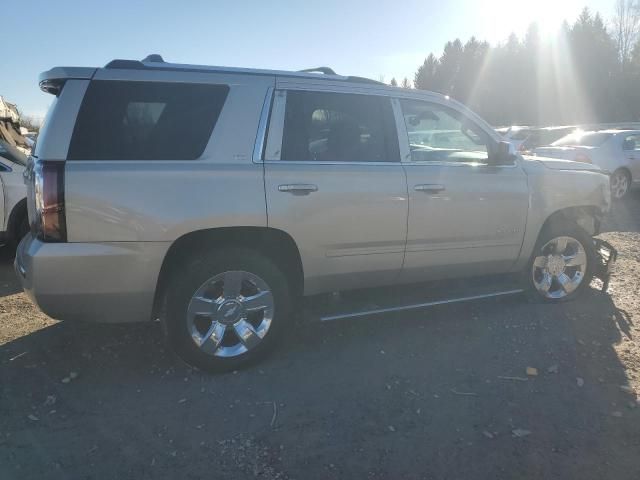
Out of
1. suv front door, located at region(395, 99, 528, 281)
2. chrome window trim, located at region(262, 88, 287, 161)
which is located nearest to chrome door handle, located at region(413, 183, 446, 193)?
suv front door, located at region(395, 99, 528, 281)

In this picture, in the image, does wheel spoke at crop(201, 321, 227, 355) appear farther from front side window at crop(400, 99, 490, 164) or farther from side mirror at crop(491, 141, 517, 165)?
side mirror at crop(491, 141, 517, 165)

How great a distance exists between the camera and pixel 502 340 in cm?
414

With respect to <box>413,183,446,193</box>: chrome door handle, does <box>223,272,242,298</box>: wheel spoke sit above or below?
below

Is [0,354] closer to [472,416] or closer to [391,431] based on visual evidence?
[391,431]

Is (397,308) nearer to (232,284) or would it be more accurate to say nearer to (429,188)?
(429,188)

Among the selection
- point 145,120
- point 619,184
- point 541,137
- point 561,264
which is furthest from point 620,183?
point 145,120

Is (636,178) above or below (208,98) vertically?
below

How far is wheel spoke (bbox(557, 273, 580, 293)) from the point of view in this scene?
4.92 m

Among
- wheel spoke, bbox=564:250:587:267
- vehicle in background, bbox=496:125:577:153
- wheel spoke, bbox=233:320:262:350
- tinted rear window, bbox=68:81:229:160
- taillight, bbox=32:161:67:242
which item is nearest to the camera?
taillight, bbox=32:161:67:242

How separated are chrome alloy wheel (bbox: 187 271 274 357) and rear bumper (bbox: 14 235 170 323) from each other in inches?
12.8

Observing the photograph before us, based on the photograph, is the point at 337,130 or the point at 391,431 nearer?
the point at 391,431

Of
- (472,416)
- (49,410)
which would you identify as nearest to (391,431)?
(472,416)

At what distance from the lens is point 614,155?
36.2 ft

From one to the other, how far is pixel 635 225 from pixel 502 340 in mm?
5812
